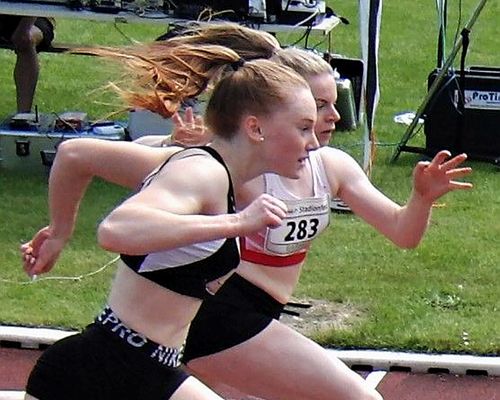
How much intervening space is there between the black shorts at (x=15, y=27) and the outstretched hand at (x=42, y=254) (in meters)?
6.21

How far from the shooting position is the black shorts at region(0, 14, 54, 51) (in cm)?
1002

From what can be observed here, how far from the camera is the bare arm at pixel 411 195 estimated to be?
3955mm

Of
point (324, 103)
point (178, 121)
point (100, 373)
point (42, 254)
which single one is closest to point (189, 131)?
point (178, 121)

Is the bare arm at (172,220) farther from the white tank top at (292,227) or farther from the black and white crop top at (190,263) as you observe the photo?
the white tank top at (292,227)

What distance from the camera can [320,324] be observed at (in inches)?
253

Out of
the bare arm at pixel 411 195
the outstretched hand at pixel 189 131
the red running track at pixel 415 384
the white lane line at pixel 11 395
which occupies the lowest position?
the red running track at pixel 415 384

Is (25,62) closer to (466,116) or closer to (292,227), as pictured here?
(466,116)

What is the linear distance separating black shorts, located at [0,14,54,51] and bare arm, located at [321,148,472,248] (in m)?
6.17

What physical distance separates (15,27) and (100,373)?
23.2ft

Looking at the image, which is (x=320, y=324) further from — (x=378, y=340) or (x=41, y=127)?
(x=41, y=127)

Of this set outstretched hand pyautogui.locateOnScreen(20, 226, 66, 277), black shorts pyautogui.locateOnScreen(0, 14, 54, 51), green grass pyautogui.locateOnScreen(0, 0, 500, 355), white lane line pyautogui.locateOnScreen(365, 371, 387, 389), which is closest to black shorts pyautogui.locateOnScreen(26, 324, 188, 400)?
outstretched hand pyautogui.locateOnScreen(20, 226, 66, 277)

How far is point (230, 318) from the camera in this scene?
13.5 feet

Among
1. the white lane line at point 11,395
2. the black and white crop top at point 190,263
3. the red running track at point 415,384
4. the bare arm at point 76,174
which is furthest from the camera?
the red running track at point 415,384

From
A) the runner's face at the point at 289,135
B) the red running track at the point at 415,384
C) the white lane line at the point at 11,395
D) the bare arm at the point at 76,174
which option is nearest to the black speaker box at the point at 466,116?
the red running track at the point at 415,384
